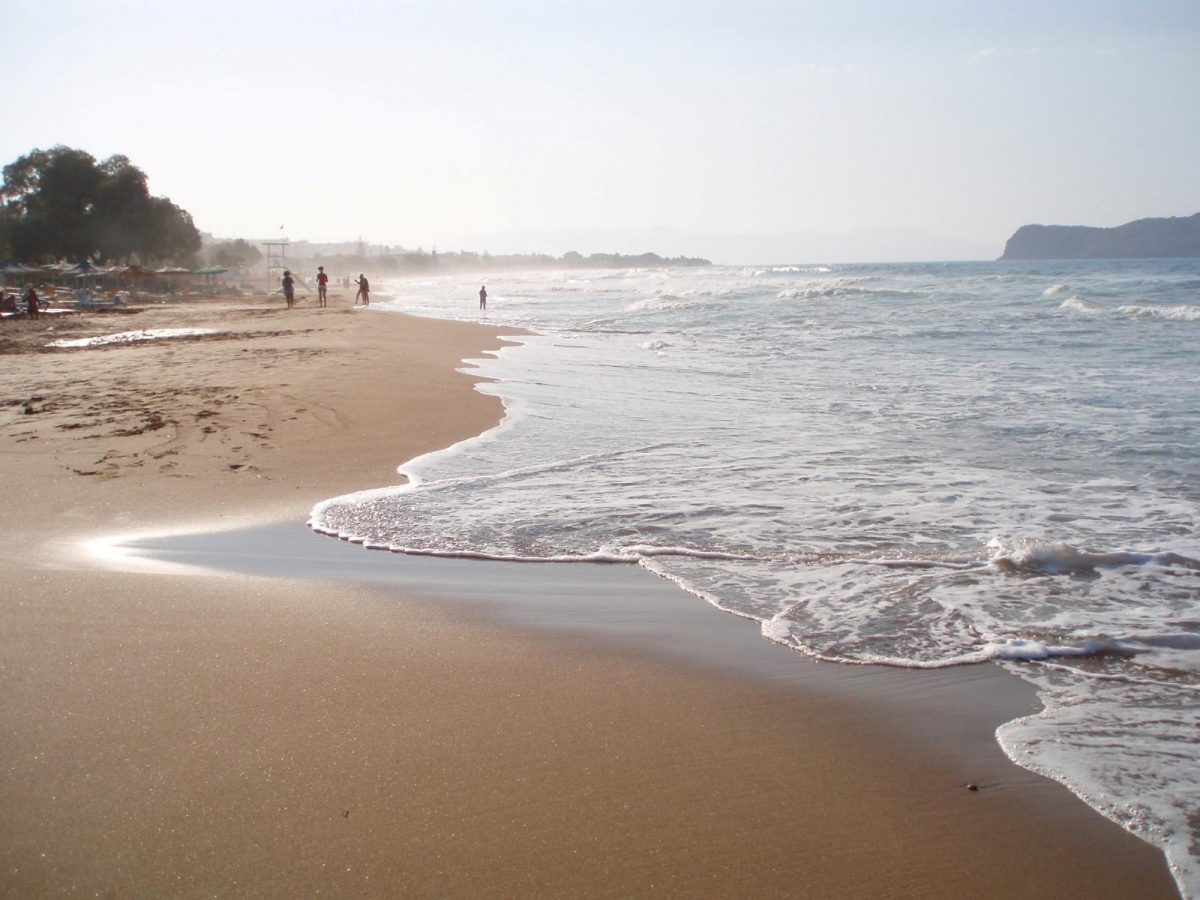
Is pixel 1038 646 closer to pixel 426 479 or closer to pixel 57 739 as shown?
pixel 57 739

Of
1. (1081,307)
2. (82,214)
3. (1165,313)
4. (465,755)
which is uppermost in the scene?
(82,214)

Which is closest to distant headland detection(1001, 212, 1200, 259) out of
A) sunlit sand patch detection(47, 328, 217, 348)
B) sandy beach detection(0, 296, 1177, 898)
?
sunlit sand patch detection(47, 328, 217, 348)

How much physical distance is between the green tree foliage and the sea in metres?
59.2

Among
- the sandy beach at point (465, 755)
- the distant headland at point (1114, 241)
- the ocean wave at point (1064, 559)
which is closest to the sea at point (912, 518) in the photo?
the ocean wave at point (1064, 559)

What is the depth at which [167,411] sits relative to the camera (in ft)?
31.0

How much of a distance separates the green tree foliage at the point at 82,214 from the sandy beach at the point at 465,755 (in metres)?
66.3

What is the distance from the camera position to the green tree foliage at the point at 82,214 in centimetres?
6106

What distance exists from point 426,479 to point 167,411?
3.94 meters

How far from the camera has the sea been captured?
3.62m

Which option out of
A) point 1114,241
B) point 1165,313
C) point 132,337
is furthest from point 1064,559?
point 1114,241

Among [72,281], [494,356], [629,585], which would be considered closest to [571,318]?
[494,356]

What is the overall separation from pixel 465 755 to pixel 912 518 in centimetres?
402

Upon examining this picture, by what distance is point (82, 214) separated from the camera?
62594mm

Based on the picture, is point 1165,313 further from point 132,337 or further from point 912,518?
point 132,337
